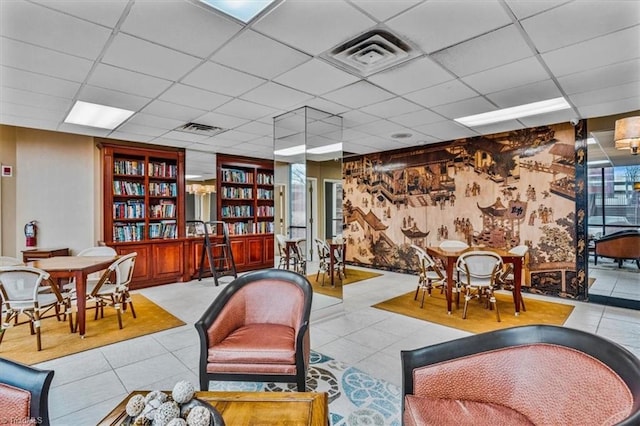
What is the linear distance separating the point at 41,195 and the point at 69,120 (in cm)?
174

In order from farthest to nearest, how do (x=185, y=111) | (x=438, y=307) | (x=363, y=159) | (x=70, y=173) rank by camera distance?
(x=363, y=159)
(x=70, y=173)
(x=438, y=307)
(x=185, y=111)

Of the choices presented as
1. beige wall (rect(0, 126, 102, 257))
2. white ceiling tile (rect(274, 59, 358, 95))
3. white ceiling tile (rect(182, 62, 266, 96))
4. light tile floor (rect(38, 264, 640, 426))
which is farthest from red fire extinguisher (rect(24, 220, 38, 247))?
white ceiling tile (rect(274, 59, 358, 95))

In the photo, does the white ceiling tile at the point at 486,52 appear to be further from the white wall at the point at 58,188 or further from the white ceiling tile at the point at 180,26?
the white wall at the point at 58,188

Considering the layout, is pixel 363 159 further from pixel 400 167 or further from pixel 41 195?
pixel 41 195

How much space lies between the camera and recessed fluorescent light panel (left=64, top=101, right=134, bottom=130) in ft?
12.9

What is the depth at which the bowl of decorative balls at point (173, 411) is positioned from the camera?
46.8 inches

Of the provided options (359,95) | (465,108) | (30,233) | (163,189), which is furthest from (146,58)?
(30,233)

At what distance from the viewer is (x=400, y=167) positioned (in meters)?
7.33

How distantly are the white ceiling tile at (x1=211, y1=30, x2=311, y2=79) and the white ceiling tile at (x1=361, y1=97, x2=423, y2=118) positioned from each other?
4.77ft

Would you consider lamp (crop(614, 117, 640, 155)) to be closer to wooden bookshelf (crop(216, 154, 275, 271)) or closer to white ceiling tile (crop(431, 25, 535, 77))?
white ceiling tile (crop(431, 25, 535, 77))

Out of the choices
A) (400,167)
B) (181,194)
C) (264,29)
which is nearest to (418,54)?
(264,29)

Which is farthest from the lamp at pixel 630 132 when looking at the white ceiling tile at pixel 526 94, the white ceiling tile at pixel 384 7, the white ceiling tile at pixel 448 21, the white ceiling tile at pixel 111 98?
the white ceiling tile at pixel 111 98

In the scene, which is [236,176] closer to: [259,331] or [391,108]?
[391,108]

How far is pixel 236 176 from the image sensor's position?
7457mm
